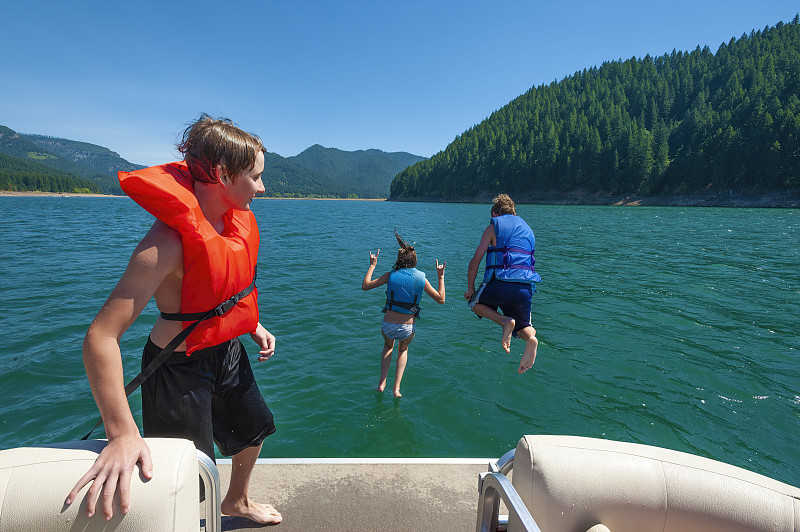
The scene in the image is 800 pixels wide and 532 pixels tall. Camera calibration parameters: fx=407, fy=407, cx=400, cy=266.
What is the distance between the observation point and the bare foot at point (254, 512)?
275cm

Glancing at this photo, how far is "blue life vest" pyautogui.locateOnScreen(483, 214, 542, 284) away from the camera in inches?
219

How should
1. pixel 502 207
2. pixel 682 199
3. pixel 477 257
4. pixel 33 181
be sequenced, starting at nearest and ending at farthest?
pixel 477 257 → pixel 502 207 → pixel 682 199 → pixel 33 181

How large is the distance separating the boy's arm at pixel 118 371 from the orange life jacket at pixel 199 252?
9 cm

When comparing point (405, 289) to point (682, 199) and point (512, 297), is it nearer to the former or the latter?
point (512, 297)

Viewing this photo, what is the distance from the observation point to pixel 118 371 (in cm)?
165

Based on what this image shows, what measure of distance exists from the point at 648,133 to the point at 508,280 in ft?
397

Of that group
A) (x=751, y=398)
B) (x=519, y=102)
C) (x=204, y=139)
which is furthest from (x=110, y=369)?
(x=519, y=102)

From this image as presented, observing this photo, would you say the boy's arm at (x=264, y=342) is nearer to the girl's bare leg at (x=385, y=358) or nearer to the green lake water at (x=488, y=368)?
the green lake water at (x=488, y=368)

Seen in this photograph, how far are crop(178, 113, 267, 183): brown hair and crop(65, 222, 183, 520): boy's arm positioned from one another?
0.38 meters

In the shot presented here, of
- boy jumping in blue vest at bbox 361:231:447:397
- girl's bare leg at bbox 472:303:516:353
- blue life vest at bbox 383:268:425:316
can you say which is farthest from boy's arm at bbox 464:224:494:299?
blue life vest at bbox 383:268:425:316

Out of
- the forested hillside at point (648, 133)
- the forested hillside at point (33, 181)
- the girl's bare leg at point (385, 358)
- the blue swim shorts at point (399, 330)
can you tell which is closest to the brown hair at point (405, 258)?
the blue swim shorts at point (399, 330)

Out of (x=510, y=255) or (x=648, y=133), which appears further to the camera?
(x=648, y=133)

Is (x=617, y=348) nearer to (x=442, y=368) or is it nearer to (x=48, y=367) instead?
(x=442, y=368)

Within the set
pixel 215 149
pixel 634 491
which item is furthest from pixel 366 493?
pixel 215 149
